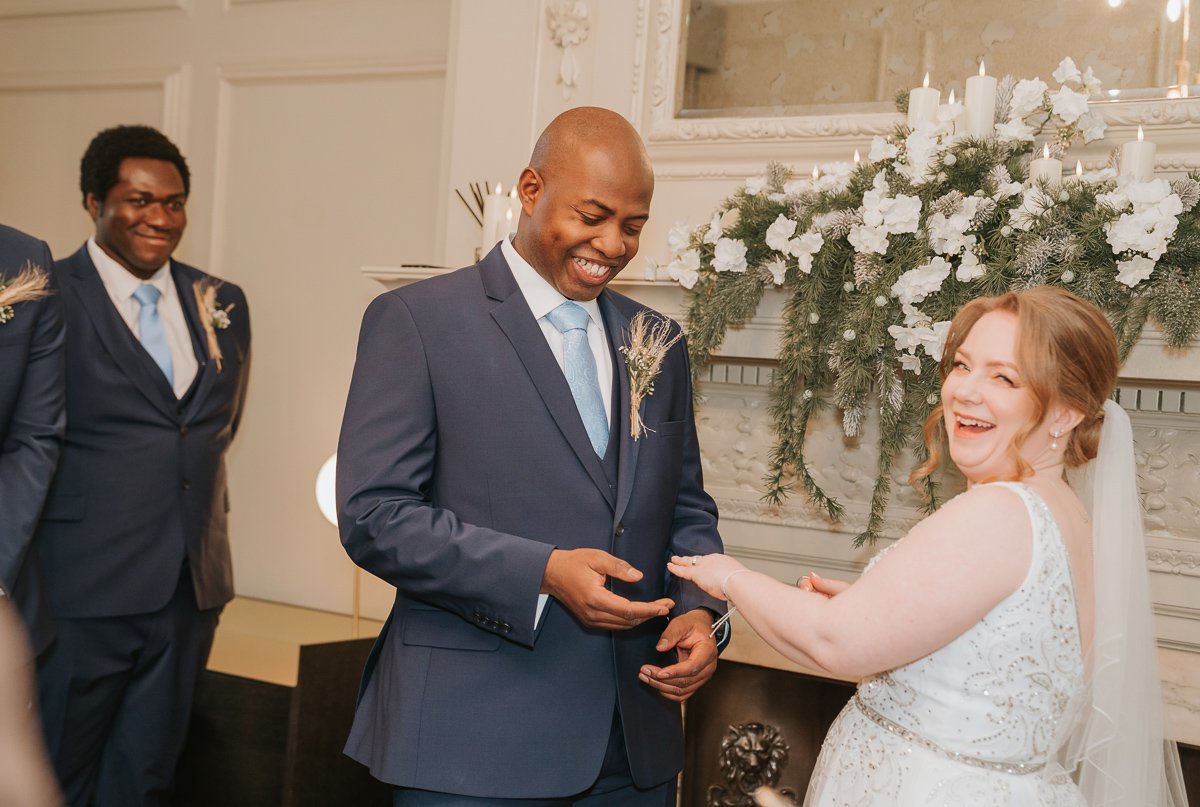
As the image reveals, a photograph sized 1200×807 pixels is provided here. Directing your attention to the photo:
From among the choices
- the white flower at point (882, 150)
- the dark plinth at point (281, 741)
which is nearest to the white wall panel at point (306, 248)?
the dark plinth at point (281, 741)

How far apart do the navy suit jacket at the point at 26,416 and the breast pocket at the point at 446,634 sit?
4.62 ft

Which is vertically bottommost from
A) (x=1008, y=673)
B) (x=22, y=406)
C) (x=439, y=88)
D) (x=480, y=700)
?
(x=480, y=700)

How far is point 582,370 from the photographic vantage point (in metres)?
2.25

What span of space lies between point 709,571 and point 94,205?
2.72 meters

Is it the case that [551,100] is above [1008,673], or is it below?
above

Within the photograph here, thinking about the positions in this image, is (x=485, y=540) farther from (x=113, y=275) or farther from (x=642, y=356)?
(x=113, y=275)

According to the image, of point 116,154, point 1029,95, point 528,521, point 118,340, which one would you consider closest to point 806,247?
point 1029,95

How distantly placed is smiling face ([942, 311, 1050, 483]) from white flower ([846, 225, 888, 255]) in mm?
817

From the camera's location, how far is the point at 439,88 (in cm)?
492

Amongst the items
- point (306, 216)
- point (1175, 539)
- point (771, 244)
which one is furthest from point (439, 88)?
point (1175, 539)

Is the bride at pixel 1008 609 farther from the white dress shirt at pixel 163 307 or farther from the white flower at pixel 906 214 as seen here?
the white dress shirt at pixel 163 307

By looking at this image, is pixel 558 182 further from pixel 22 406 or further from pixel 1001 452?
pixel 22 406

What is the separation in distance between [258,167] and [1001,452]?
13.5 ft

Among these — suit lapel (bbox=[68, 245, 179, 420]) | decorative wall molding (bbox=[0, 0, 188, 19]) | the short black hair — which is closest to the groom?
suit lapel (bbox=[68, 245, 179, 420])
